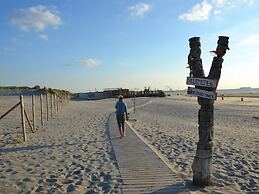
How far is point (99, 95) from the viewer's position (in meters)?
83.9

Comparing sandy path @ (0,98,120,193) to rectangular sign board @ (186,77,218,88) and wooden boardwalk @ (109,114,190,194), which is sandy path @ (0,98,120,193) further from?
rectangular sign board @ (186,77,218,88)

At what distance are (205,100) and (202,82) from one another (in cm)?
35

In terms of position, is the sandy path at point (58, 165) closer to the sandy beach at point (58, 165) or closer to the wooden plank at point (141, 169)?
the sandy beach at point (58, 165)

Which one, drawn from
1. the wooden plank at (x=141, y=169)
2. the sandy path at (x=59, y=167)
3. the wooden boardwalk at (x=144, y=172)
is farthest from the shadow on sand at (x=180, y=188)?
the sandy path at (x=59, y=167)

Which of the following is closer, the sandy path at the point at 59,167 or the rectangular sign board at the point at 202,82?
the rectangular sign board at the point at 202,82

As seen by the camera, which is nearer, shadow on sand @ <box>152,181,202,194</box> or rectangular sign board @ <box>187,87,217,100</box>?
shadow on sand @ <box>152,181,202,194</box>

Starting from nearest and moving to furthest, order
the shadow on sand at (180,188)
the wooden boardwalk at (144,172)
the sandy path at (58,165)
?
the shadow on sand at (180,188), the wooden boardwalk at (144,172), the sandy path at (58,165)

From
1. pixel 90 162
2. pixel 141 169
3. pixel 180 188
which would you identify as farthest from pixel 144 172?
pixel 90 162

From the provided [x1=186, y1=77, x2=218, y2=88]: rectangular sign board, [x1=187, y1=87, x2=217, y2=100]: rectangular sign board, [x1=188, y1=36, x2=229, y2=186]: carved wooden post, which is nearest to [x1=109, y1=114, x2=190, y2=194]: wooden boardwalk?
[x1=188, y1=36, x2=229, y2=186]: carved wooden post

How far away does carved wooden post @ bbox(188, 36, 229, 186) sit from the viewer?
19.7 ft

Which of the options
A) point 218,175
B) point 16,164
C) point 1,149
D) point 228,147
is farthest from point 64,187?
point 228,147

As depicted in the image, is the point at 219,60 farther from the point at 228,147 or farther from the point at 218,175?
the point at 228,147

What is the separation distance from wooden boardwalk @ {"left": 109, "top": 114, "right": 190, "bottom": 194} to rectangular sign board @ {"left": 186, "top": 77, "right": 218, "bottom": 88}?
78.7 inches

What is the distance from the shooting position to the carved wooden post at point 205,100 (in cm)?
602
